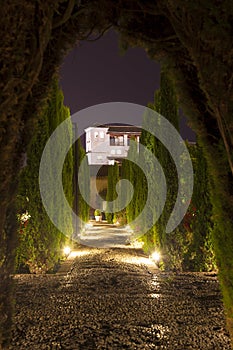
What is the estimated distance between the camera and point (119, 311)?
4.86 m

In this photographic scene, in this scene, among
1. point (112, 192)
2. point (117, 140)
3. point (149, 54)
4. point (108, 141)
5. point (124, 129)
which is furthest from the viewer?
point (108, 141)

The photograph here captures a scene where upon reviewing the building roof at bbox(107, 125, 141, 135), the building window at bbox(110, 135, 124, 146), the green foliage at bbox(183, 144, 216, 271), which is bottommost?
the green foliage at bbox(183, 144, 216, 271)

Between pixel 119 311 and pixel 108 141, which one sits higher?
pixel 108 141

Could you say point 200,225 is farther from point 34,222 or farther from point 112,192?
point 112,192

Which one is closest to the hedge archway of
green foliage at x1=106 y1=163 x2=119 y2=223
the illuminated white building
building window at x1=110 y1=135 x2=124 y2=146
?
green foliage at x1=106 y1=163 x2=119 y2=223

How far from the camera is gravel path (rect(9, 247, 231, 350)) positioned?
12.6ft

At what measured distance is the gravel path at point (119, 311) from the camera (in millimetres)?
3844

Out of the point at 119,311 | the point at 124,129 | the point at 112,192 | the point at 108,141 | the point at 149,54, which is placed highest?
the point at 124,129

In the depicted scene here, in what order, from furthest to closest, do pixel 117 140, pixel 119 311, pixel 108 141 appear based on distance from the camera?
pixel 108 141, pixel 117 140, pixel 119 311

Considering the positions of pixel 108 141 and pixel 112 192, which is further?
pixel 108 141

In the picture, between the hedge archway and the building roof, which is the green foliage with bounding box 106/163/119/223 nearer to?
the building roof

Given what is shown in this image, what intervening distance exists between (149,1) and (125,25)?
24 centimetres

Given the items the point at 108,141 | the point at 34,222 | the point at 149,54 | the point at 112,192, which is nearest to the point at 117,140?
the point at 108,141

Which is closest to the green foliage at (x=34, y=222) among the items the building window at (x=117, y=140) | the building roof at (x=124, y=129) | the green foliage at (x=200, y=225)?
the green foliage at (x=200, y=225)
